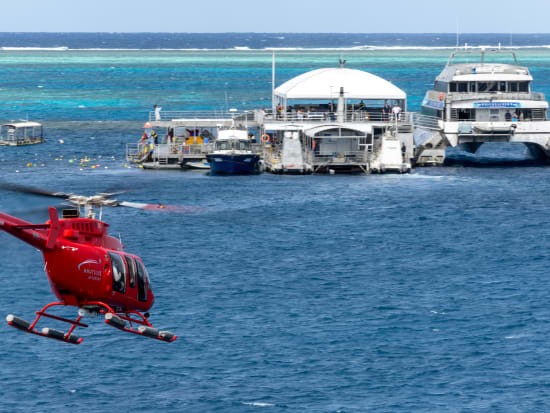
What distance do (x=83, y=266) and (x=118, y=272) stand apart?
1.81 m

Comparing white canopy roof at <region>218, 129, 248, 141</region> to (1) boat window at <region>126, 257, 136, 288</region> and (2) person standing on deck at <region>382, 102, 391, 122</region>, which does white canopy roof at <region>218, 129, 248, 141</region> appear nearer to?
(2) person standing on deck at <region>382, 102, 391, 122</region>

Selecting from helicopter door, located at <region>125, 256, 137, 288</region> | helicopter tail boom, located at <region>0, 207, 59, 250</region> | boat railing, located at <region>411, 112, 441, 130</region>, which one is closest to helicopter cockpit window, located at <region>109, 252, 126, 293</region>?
helicopter door, located at <region>125, 256, 137, 288</region>

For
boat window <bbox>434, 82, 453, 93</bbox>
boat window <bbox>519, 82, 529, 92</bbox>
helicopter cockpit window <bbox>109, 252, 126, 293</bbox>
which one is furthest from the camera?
boat window <bbox>434, 82, 453, 93</bbox>

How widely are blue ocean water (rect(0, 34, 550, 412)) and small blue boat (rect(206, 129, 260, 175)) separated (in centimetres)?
246

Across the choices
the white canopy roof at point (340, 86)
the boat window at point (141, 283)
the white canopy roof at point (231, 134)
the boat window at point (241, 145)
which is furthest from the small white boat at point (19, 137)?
the boat window at point (141, 283)

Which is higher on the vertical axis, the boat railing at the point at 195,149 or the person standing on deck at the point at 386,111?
the person standing on deck at the point at 386,111

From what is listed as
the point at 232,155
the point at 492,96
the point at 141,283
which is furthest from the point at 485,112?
the point at 141,283

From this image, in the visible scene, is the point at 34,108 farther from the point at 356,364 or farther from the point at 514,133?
the point at 356,364

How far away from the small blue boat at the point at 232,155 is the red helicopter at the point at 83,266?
2210 inches

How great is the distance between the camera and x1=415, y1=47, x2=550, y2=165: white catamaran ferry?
97.4 metres

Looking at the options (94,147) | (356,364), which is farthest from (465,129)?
(356,364)

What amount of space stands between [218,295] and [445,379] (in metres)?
15.9

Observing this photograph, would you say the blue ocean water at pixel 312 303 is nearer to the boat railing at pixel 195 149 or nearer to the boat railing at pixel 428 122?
the boat railing at pixel 195 149

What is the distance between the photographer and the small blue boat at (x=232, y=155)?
93250 mm
